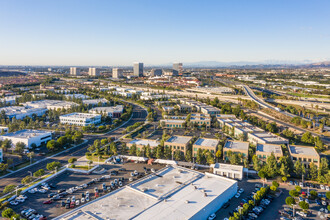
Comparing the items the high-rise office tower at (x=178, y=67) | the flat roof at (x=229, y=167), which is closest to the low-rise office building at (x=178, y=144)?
the flat roof at (x=229, y=167)

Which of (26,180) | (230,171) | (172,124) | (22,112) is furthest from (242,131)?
(22,112)

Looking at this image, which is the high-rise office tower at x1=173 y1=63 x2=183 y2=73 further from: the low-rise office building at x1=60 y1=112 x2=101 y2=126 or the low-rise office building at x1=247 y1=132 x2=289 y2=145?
the low-rise office building at x1=247 y1=132 x2=289 y2=145

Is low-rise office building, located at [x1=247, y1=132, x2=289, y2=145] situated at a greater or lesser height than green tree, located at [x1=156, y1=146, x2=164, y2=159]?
greater

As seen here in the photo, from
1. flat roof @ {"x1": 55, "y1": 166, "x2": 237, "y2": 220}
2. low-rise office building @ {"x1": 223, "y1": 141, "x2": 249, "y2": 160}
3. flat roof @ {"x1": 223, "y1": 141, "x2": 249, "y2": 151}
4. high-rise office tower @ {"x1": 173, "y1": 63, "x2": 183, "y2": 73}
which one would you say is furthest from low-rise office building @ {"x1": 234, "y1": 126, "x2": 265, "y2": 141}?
high-rise office tower @ {"x1": 173, "y1": 63, "x2": 183, "y2": 73}

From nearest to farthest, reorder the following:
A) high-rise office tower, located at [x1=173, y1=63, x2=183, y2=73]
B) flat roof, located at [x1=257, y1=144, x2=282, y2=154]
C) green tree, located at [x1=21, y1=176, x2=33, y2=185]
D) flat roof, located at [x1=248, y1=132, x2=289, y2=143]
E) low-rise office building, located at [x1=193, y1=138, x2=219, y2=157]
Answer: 1. green tree, located at [x1=21, y1=176, x2=33, y2=185]
2. flat roof, located at [x1=257, y1=144, x2=282, y2=154]
3. low-rise office building, located at [x1=193, y1=138, x2=219, y2=157]
4. flat roof, located at [x1=248, y1=132, x2=289, y2=143]
5. high-rise office tower, located at [x1=173, y1=63, x2=183, y2=73]

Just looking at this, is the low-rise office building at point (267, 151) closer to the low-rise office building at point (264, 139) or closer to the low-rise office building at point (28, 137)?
the low-rise office building at point (264, 139)

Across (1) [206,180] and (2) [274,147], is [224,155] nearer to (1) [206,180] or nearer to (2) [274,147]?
(2) [274,147]
